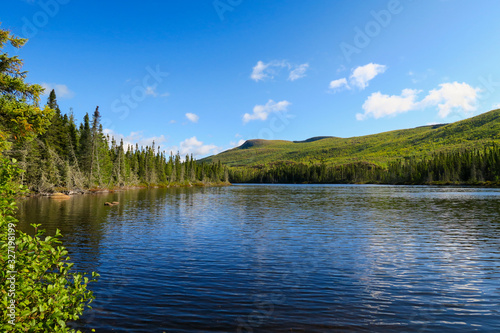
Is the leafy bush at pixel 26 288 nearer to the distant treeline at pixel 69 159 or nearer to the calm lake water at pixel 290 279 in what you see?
the calm lake water at pixel 290 279

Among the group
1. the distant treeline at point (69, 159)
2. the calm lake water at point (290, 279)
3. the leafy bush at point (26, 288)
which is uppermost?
the distant treeline at point (69, 159)

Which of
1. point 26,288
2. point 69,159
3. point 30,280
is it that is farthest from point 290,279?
point 69,159

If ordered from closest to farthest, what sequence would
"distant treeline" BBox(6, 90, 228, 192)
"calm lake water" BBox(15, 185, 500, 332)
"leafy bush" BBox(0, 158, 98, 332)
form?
1. "leafy bush" BBox(0, 158, 98, 332)
2. "calm lake water" BBox(15, 185, 500, 332)
3. "distant treeline" BBox(6, 90, 228, 192)

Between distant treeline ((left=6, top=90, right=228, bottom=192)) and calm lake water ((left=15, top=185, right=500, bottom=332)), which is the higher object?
distant treeline ((left=6, top=90, right=228, bottom=192))

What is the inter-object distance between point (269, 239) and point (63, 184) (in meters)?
78.5

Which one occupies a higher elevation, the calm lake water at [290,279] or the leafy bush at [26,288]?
the leafy bush at [26,288]

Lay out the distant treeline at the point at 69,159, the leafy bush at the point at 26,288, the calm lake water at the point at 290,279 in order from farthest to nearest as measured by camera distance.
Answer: the distant treeline at the point at 69,159, the calm lake water at the point at 290,279, the leafy bush at the point at 26,288

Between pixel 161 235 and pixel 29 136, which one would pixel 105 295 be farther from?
pixel 161 235

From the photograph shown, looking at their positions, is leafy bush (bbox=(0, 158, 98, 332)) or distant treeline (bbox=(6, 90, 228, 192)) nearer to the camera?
leafy bush (bbox=(0, 158, 98, 332))

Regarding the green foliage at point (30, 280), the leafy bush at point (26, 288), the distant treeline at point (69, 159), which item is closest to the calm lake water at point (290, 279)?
the green foliage at point (30, 280)

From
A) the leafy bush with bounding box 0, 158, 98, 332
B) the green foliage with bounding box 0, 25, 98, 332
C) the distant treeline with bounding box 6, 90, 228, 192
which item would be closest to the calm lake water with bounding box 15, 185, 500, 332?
the green foliage with bounding box 0, 25, 98, 332

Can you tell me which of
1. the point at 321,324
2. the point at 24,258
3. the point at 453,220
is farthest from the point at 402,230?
the point at 24,258

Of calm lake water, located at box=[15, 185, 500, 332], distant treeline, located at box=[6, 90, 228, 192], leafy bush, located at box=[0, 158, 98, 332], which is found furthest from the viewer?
distant treeline, located at box=[6, 90, 228, 192]

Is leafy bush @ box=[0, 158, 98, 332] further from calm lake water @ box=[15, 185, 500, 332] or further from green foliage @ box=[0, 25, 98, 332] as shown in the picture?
calm lake water @ box=[15, 185, 500, 332]
